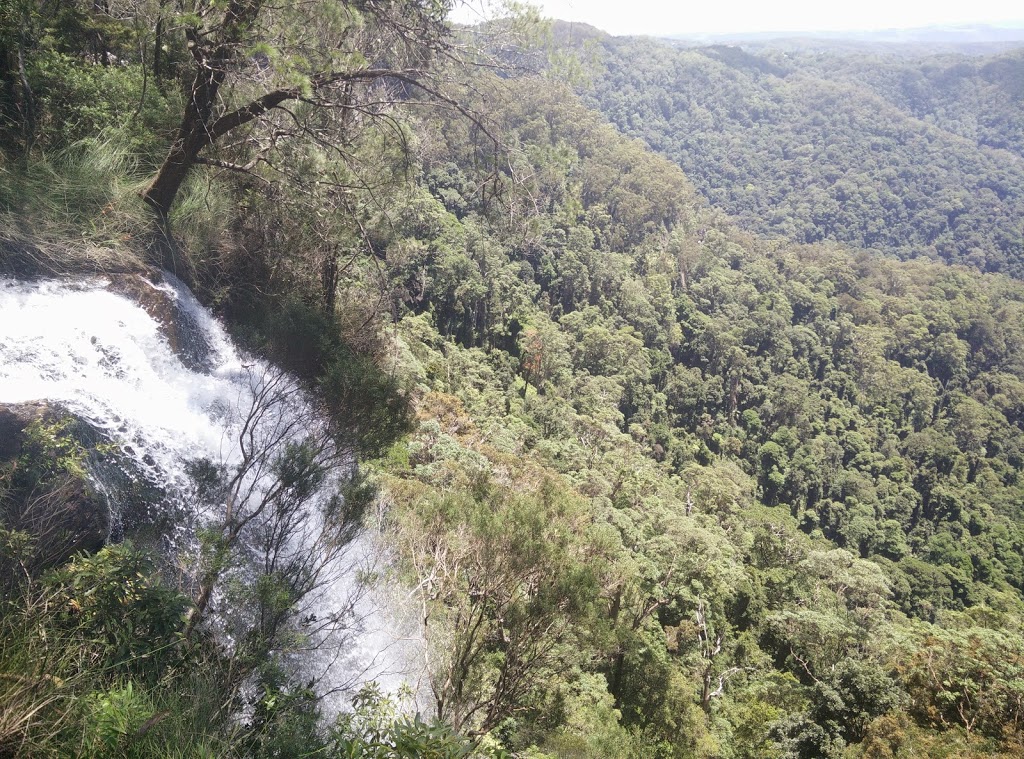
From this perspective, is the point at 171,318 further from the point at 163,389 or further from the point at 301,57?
the point at 301,57

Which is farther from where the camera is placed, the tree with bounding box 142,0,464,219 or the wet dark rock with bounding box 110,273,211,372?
the wet dark rock with bounding box 110,273,211,372

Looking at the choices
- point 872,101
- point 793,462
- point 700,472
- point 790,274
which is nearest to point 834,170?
point 872,101

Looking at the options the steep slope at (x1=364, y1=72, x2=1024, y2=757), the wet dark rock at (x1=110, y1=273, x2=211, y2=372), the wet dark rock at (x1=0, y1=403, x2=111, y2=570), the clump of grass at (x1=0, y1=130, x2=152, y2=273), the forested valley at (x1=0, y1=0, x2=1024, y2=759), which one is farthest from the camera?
the steep slope at (x1=364, y1=72, x2=1024, y2=757)

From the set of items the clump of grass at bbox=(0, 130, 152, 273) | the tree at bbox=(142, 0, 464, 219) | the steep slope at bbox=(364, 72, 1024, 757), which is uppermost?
the tree at bbox=(142, 0, 464, 219)

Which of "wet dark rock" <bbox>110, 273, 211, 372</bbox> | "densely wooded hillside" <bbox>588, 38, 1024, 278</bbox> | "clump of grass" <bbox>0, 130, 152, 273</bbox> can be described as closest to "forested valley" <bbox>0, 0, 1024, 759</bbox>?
"clump of grass" <bbox>0, 130, 152, 273</bbox>

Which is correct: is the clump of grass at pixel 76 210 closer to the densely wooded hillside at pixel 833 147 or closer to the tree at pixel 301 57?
the tree at pixel 301 57

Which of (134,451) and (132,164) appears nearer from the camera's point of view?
(134,451)

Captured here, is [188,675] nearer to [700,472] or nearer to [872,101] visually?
[700,472]

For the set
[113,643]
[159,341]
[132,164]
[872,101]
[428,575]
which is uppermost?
[872,101]

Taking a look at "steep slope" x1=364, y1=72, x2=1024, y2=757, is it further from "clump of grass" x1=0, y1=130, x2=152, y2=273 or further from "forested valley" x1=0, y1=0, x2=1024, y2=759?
"clump of grass" x1=0, y1=130, x2=152, y2=273

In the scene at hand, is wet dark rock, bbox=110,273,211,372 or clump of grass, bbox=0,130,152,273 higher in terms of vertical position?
clump of grass, bbox=0,130,152,273
